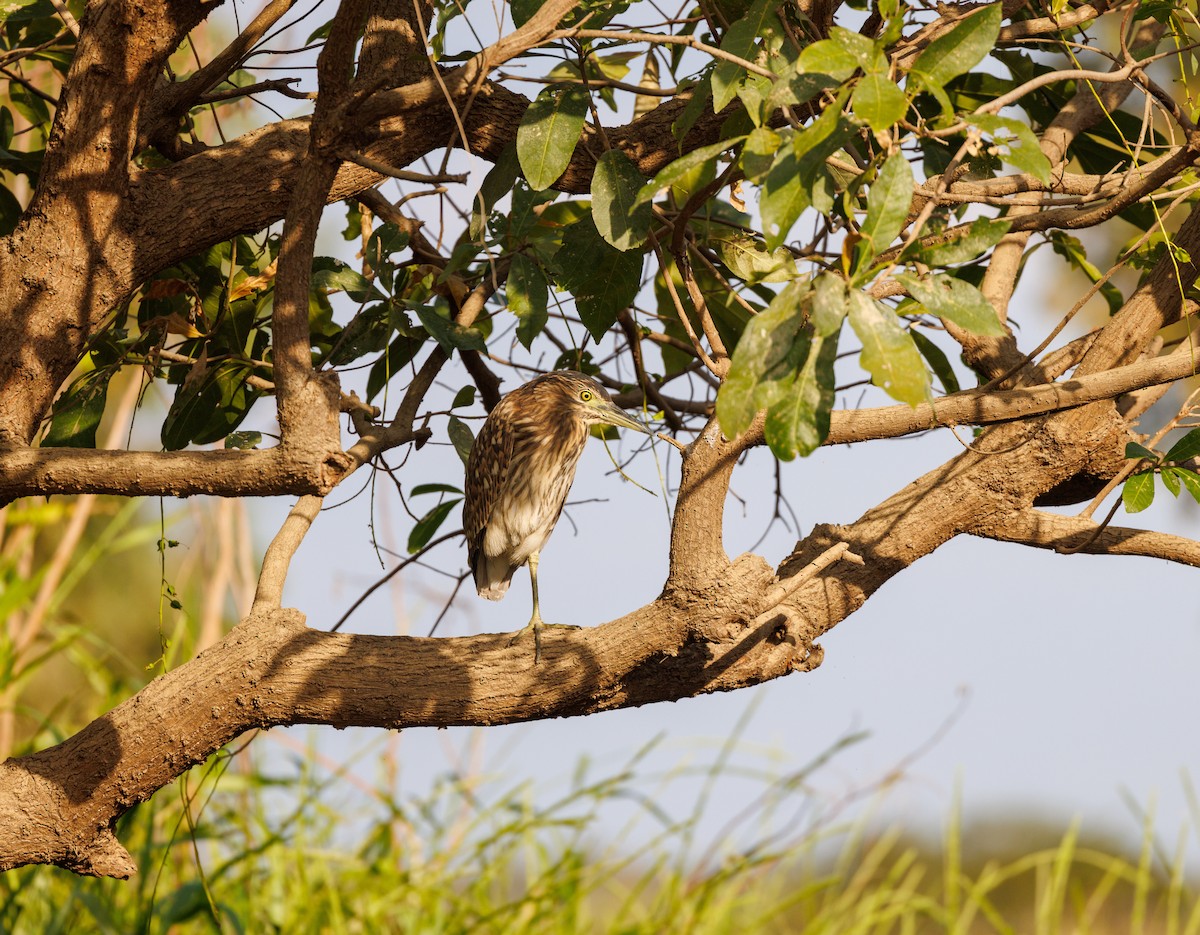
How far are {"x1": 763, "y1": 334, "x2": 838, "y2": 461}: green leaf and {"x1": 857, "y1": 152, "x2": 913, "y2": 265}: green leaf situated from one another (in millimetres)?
122

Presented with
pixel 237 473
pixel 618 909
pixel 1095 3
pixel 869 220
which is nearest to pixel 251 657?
pixel 237 473

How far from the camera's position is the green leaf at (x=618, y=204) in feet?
6.64

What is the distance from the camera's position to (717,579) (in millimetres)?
2152

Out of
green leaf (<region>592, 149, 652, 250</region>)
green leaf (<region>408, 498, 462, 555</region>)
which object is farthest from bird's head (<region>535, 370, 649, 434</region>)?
green leaf (<region>592, 149, 652, 250</region>)

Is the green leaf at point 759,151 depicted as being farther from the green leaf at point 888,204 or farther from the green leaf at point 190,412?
the green leaf at point 190,412

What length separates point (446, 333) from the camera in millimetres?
2471

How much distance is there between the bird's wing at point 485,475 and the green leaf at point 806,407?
7.60 ft

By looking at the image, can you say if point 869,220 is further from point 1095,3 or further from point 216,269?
point 216,269

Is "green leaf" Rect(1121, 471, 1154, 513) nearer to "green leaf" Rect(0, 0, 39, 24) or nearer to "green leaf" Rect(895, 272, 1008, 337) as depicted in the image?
"green leaf" Rect(895, 272, 1008, 337)

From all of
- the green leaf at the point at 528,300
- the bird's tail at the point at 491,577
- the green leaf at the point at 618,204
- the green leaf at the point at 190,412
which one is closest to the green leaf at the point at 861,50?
the green leaf at the point at 618,204

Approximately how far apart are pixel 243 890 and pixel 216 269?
2.44m

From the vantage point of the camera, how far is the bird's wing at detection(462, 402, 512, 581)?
3.60 meters

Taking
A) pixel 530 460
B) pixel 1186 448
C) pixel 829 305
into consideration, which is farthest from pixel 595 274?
pixel 530 460

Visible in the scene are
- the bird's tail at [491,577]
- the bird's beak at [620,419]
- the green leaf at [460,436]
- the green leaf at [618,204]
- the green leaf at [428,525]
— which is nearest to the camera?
the green leaf at [618,204]
